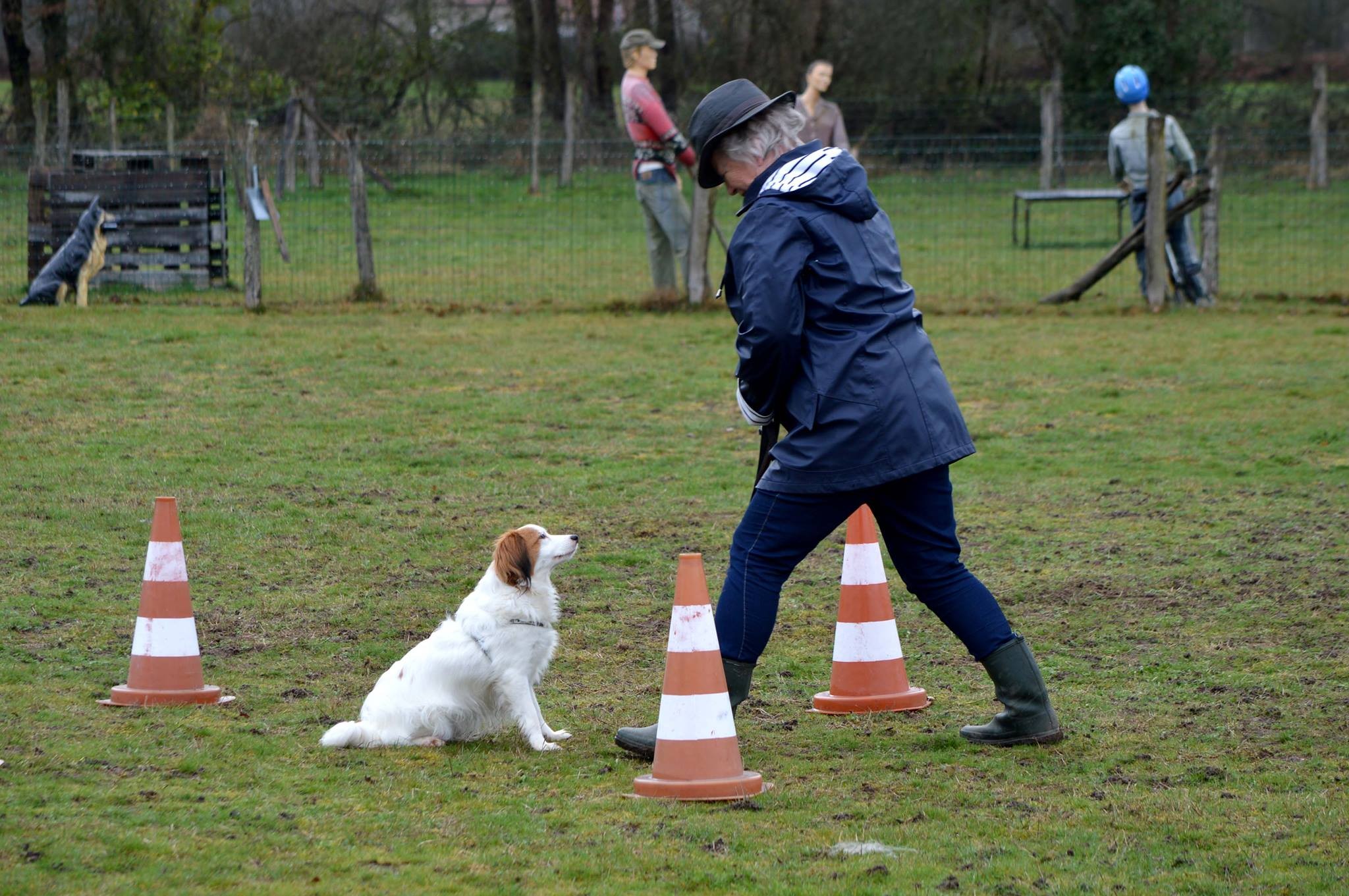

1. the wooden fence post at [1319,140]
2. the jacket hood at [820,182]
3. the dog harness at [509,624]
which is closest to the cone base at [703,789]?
the dog harness at [509,624]

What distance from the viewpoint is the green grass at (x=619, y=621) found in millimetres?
3537

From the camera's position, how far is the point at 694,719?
403 cm

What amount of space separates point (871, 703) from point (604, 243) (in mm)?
14285

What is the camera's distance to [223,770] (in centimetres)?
413

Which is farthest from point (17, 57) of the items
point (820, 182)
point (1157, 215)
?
point (820, 182)

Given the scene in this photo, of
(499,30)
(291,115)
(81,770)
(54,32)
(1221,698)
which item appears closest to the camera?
(81,770)

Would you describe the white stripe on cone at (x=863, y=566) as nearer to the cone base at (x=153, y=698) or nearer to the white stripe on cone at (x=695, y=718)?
the white stripe on cone at (x=695, y=718)

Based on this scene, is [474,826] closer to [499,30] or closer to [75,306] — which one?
[75,306]

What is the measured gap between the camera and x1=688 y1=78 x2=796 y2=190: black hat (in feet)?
13.8

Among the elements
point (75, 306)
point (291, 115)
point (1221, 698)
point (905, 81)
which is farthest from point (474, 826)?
point (905, 81)

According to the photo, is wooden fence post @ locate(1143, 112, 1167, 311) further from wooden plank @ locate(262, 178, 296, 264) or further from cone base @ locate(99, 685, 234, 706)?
cone base @ locate(99, 685, 234, 706)

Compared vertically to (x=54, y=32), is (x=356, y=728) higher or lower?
lower

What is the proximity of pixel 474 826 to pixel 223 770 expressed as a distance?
830mm

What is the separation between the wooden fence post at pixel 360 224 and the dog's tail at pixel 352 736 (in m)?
10.8
